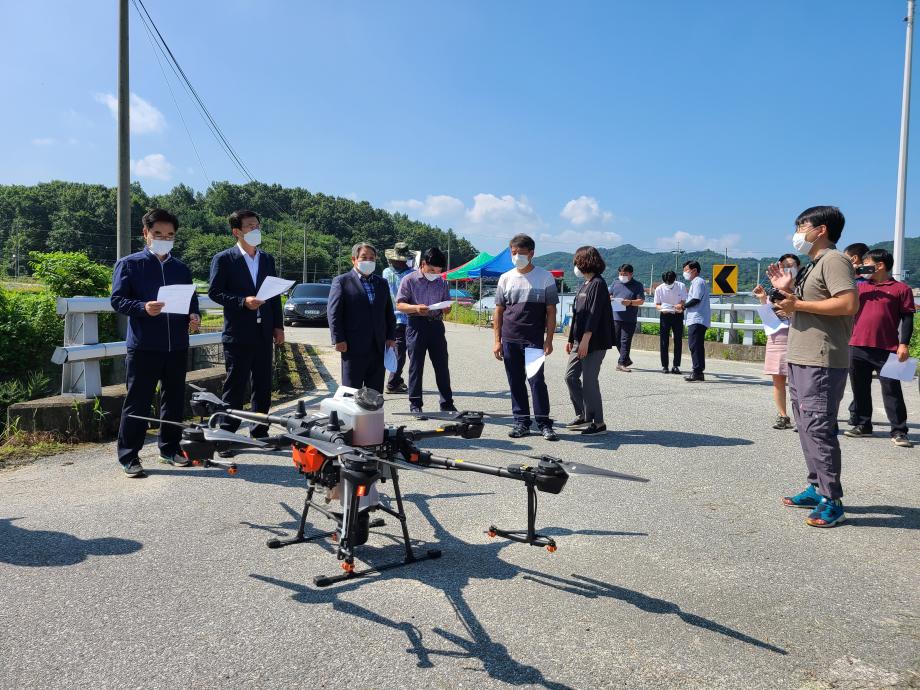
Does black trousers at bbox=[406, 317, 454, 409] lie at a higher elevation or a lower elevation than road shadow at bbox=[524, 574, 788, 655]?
higher

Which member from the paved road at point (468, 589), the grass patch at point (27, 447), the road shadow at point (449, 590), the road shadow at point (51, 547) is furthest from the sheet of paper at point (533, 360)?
the grass patch at point (27, 447)

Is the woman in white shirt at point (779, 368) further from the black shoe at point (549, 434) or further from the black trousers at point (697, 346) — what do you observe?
the black trousers at point (697, 346)

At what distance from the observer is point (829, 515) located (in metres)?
4.25

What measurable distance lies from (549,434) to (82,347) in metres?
4.32

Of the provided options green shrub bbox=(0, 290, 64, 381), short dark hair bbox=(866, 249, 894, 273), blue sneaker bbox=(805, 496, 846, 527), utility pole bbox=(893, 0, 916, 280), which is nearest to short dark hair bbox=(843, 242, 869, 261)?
short dark hair bbox=(866, 249, 894, 273)

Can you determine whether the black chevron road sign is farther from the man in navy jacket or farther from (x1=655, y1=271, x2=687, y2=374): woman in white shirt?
the man in navy jacket

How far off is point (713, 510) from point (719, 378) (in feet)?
24.2

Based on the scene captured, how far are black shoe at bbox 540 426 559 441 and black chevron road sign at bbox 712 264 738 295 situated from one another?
28.9 feet

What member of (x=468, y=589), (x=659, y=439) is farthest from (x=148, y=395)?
(x=659, y=439)

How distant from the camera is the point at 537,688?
8.02ft

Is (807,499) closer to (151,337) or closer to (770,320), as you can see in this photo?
(770,320)

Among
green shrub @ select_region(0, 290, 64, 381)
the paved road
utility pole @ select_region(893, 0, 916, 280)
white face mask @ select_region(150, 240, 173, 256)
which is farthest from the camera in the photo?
utility pole @ select_region(893, 0, 916, 280)

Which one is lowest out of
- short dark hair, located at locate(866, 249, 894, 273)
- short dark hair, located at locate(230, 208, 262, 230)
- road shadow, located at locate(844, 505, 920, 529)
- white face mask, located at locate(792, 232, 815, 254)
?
road shadow, located at locate(844, 505, 920, 529)

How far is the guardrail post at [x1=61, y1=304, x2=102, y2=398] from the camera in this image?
19.6ft
